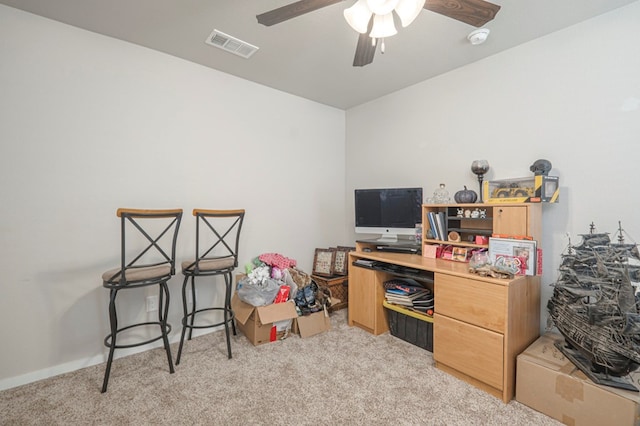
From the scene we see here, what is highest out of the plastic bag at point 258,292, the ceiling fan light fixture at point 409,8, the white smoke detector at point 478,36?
the white smoke detector at point 478,36

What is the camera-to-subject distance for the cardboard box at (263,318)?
2307mm

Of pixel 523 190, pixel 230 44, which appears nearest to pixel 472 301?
pixel 523 190

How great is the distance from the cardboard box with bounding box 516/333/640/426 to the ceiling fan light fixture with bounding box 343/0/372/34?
2.08 m

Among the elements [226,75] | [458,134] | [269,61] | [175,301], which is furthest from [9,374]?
[458,134]

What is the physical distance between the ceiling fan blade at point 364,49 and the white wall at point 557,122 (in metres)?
1.40

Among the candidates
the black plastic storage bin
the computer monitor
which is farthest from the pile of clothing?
the computer monitor

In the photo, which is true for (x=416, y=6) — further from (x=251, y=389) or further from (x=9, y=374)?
(x=9, y=374)

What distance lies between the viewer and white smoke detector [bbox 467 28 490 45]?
2.00 m

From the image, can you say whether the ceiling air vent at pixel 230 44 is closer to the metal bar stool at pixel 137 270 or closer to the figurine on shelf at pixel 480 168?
the metal bar stool at pixel 137 270

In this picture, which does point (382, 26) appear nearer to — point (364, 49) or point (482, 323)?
point (364, 49)

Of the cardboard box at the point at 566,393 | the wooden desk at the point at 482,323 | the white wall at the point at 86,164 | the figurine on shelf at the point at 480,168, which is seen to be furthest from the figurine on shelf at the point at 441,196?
the white wall at the point at 86,164

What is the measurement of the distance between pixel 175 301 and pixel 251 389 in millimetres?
1124

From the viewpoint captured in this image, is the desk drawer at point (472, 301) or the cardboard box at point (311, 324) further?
the cardboard box at point (311, 324)

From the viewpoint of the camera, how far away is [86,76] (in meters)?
2.06
